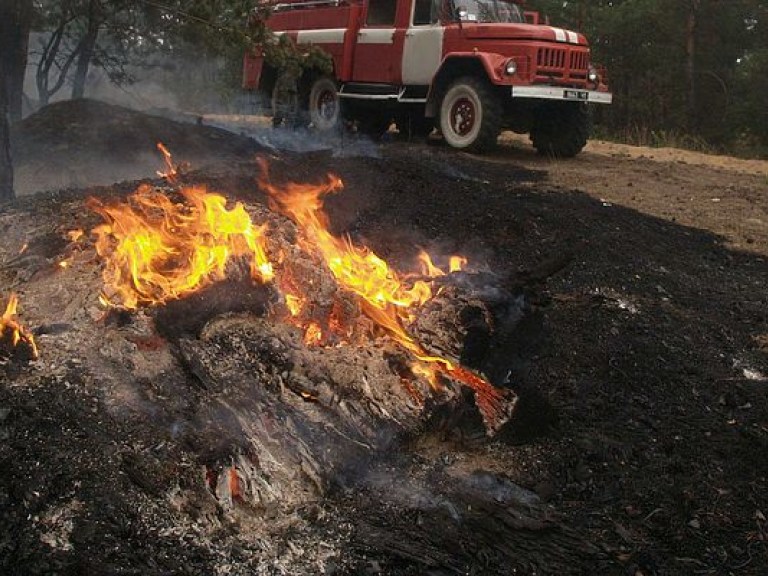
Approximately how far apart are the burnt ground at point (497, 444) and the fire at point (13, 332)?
0.36 feet

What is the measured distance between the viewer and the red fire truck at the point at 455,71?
11234mm

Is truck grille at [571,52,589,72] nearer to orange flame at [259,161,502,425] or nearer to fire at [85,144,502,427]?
orange flame at [259,161,502,425]

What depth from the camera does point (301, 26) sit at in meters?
14.3

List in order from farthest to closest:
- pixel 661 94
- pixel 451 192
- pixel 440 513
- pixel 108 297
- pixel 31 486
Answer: pixel 661 94, pixel 451 192, pixel 108 297, pixel 440 513, pixel 31 486

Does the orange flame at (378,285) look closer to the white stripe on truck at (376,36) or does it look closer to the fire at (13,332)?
the fire at (13,332)

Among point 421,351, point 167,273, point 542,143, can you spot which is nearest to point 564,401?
point 421,351

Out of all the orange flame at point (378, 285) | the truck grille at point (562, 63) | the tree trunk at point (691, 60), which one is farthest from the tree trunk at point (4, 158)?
the tree trunk at point (691, 60)

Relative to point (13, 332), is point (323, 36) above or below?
above

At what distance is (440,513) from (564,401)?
4.63 ft

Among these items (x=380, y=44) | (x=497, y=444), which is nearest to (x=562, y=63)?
(x=380, y=44)

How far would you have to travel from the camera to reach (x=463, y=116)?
39.0ft

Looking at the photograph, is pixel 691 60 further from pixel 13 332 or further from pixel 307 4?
pixel 13 332

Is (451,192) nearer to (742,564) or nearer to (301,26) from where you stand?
(742,564)

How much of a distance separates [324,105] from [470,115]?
3805 mm
